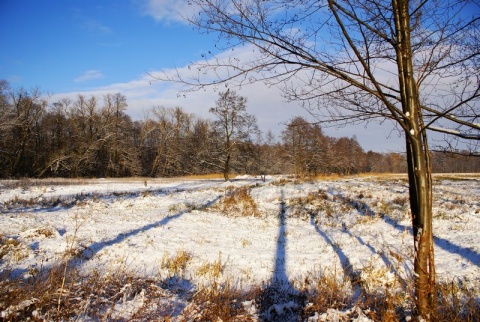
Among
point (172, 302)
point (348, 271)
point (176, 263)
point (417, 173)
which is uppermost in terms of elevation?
point (417, 173)

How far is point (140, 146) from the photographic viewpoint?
169 ft

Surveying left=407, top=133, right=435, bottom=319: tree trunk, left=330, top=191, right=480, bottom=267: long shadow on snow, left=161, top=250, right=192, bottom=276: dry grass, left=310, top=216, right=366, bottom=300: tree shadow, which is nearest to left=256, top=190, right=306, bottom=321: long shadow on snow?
left=310, top=216, right=366, bottom=300: tree shadow

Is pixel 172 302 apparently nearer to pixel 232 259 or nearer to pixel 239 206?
pixel 232 259

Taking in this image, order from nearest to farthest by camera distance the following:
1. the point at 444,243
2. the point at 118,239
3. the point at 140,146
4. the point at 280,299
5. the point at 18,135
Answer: the point at 280,299
the point at 118,239
the point at 444,243
the point at 18,135
the point at 140,146

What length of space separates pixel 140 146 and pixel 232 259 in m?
48.3

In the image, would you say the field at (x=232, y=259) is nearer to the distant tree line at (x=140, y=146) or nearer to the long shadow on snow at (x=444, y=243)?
the long shadow on snow at (x=444, y=243)

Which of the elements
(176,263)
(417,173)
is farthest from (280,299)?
(417,173)

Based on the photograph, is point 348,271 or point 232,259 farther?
point 232,259

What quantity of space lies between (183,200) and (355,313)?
11890 mm

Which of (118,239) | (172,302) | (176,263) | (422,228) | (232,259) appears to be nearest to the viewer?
(422,228)

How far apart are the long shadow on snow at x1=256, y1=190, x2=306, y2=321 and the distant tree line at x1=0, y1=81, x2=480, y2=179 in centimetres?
2250

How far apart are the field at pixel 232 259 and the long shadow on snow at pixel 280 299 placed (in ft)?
0.07

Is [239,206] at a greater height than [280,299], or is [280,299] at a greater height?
[239,206]

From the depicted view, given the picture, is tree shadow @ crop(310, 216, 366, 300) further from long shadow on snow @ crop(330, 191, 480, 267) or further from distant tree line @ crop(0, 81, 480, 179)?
distant tree line @ crop(0, 81, 480, 179)
